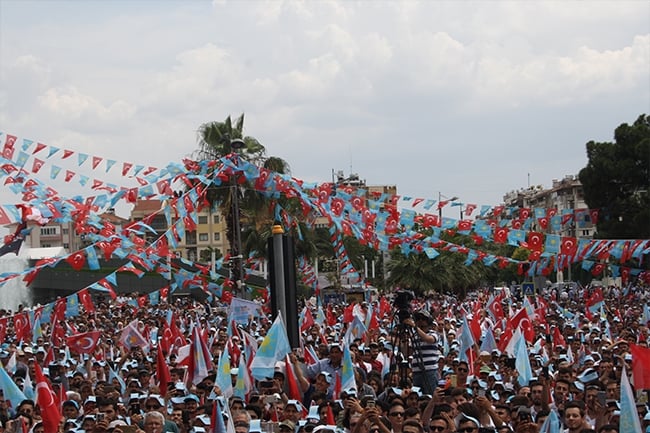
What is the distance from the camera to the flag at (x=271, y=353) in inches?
513

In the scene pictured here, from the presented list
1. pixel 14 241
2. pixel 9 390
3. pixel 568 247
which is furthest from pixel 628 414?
pixel 568 247

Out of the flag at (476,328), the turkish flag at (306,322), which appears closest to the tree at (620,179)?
the turkish flag at (306,322)

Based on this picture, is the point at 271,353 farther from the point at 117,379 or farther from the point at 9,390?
the point at 9,390

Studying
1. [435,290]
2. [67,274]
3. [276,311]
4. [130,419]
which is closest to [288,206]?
[435,290]

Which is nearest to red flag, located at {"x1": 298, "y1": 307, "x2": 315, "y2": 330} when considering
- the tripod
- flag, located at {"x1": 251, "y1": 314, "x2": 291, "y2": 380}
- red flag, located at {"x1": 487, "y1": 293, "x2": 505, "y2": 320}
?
red flag, located at {"x1": 487, "y1": 293, "x2": 505, "y2": 320}

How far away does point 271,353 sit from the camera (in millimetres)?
13211

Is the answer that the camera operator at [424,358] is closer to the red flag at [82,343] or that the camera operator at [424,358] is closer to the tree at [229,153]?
the red flag at [82,343]

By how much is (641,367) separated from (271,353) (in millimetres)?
4527

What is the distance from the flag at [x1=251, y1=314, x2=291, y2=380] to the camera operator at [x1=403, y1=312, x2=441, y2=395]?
83.9 inches

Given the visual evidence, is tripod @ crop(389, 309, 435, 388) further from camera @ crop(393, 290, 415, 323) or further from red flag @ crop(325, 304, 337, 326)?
red flag @ crop(325, 304, 337, 326)

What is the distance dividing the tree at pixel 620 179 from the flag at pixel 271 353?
34749 millimetres

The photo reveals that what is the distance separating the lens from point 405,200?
27.3m

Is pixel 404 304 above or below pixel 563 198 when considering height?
below

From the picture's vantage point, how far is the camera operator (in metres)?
11.4
